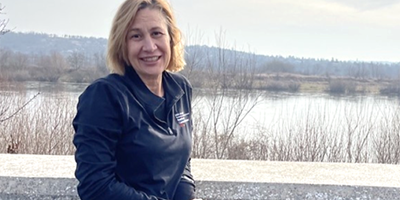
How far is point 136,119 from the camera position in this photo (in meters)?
1.41

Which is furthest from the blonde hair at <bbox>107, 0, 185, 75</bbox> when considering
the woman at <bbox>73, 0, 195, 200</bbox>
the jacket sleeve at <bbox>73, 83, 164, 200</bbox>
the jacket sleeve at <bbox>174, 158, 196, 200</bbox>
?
the jacket sleeve at <bbox>174, 158, 196, 200</bbox>

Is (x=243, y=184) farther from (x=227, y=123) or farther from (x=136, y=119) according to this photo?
(x=227, y=123)

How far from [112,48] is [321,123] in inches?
197

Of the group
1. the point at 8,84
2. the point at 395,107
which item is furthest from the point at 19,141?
the point at 395,107

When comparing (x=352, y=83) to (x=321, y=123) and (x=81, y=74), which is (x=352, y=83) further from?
(x=81, y=74)

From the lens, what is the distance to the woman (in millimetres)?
1314

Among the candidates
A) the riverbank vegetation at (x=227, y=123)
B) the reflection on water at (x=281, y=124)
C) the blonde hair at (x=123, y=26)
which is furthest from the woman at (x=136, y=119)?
the reflection on water at (x=281, y=124)

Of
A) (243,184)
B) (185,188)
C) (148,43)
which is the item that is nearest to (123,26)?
(148,43)

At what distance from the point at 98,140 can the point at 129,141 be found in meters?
0.12

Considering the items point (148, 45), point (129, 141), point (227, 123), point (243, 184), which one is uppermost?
point (148, 45)

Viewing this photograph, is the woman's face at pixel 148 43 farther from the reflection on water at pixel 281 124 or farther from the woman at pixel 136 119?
the reflection on water at pixel 281 124

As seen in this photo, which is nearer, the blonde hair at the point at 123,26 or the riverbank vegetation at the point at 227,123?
the blonde hair at the point at 123,26

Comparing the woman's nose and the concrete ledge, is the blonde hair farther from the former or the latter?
the concrete ledge

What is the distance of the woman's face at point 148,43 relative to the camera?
149 cm
